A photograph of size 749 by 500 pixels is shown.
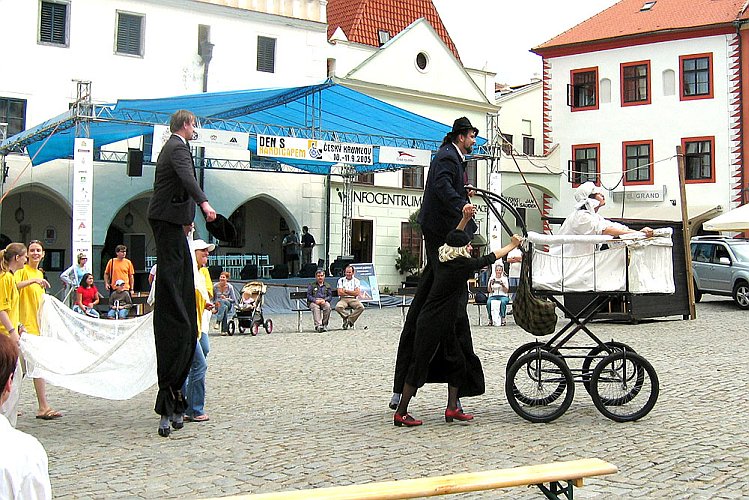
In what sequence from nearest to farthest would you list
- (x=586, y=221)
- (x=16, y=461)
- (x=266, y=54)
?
(x=16, y=461)
(x=586, y=221)
(x=266, y=54)

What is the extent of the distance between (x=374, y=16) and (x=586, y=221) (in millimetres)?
34004

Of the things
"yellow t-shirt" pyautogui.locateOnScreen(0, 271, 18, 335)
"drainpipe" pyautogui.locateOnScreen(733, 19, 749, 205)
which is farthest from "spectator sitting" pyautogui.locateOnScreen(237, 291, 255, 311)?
"drainpipe" pyautogui.locateOnScreen(733, 19, 749, 205)

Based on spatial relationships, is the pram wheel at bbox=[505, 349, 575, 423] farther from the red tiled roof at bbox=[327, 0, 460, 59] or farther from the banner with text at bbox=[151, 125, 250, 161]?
the red tiled roof at bbox=[327, 0, 460, 59]

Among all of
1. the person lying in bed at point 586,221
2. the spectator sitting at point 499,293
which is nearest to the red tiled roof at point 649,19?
the spectator sitting at point 499,293

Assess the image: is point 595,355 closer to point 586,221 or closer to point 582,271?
point 582,271

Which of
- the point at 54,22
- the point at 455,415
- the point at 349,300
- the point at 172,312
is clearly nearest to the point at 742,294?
the point at 349,300

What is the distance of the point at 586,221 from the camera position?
7863mm

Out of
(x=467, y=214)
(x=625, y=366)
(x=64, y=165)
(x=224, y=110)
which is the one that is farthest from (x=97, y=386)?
(x=64, y=165)

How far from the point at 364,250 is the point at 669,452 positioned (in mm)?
30476

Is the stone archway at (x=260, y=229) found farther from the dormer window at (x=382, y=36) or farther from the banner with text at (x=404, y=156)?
the dormer window at (x=382, y=36)

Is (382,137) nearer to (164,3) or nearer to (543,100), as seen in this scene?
(164,3)

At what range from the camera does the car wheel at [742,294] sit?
2369cm

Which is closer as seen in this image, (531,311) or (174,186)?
(174,186)

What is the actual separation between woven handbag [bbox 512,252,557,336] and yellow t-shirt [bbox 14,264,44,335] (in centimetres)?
414
